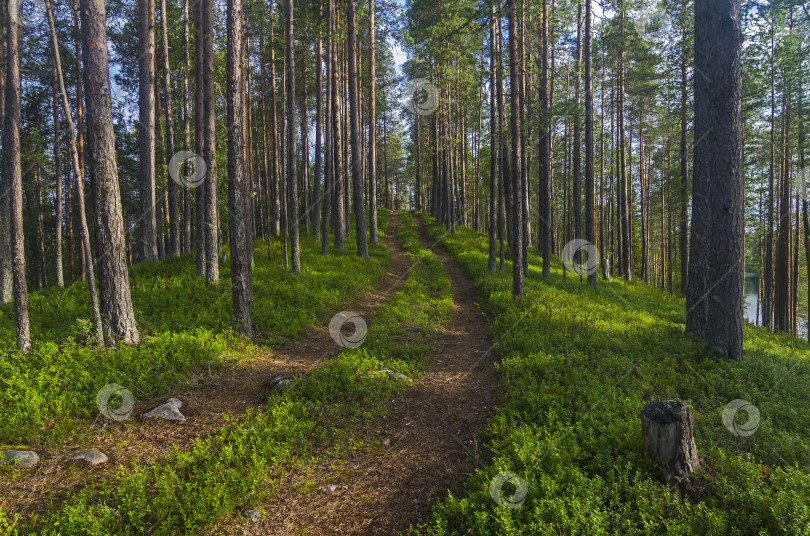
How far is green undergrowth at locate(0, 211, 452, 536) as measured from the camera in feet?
11.4

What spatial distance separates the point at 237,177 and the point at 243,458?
20.6 feet

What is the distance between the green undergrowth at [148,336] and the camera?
16.5 ft

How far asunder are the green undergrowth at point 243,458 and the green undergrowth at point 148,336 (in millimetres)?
1494

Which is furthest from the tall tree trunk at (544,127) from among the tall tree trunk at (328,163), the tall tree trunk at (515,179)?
the tall tree trunk at (328,163)

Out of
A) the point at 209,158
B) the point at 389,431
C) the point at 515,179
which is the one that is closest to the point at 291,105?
the point at 209,158

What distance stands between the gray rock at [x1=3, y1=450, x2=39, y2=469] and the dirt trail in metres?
0.09

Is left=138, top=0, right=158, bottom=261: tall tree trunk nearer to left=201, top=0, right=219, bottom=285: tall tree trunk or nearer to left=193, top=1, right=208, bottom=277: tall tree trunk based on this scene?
left=193, top=1, right=208, bottom=277: tall tree trunk

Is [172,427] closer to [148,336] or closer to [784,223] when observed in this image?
[148,336]

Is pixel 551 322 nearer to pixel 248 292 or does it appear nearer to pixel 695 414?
pixel 695 414

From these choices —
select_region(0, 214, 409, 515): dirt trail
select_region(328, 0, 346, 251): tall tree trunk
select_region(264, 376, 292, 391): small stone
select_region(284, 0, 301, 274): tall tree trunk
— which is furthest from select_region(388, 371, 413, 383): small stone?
select_region(328, 0, 346, 251): tall tree trunk

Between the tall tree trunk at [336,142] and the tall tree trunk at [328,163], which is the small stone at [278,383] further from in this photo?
the tall tree trunk at [336,142]

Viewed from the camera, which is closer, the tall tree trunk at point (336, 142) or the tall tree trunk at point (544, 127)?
the tall tree trunk at point (544, 127)

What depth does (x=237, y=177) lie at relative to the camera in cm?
863

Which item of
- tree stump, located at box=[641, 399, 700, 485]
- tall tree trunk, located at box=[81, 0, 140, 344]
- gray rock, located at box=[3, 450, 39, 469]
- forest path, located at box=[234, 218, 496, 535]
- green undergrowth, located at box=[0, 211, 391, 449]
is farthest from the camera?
tall tree trunk, located at box=[81, 0, 140, 344]
